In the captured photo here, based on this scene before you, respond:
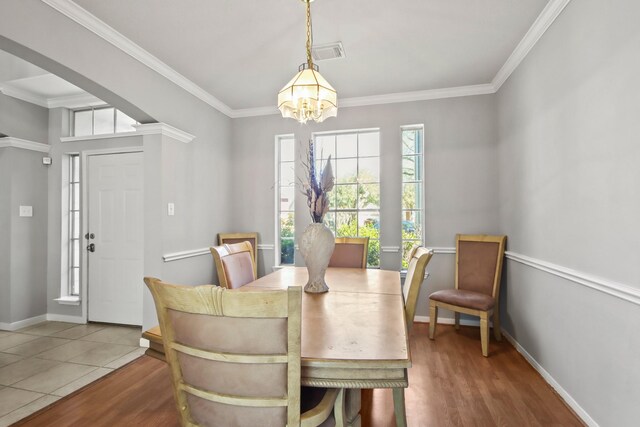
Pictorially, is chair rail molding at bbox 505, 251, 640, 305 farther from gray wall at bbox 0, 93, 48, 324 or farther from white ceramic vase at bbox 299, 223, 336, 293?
gray wall at bbox 0, 93, 48, 324

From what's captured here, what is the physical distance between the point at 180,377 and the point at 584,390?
2.28m

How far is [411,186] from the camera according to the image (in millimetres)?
3844

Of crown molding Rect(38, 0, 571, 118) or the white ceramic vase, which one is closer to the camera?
the white ceramic vase

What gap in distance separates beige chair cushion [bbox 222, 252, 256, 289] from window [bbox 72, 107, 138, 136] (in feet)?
7.65

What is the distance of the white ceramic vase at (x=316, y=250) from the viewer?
1938mm

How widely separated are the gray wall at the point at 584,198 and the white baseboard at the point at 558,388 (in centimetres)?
3

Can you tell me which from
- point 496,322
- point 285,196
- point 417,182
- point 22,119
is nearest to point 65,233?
point 22,119

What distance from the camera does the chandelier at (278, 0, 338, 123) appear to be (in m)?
1.90

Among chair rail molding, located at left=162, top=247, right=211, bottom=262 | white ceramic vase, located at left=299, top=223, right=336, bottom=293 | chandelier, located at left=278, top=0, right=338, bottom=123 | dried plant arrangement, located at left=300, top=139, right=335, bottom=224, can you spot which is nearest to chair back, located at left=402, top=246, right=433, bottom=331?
white ceramic vase, located at left=299, top=223, right=336, bottom=293

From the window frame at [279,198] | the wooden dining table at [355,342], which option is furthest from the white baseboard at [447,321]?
the wooden dining table at [355,342]

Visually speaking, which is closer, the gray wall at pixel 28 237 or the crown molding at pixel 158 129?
the crown molding at pixel 158 129

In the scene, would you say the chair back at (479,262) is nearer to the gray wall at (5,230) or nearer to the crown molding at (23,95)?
the gray wall at (5,230)

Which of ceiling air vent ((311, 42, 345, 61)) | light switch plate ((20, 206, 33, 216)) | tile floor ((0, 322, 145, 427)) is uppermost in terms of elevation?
ceiling air vent ((311, 42, 345, 61))

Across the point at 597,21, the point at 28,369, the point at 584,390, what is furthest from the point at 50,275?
the point at 597,21
